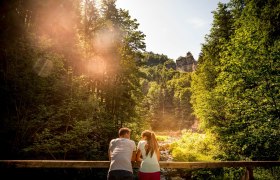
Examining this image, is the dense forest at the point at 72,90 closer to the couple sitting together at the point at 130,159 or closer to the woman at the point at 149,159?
the couple sitting together at the point at 130,159

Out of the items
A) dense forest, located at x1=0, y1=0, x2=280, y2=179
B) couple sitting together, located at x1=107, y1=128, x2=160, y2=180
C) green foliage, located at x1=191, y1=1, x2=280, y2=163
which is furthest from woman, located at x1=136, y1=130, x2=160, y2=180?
green foliage, located at x1=191, y1=1, x2=280, y2=163

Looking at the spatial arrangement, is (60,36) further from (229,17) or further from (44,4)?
(229,17)

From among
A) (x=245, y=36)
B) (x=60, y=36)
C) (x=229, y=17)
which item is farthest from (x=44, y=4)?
(x=229, y=17)

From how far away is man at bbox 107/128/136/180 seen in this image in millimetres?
4930

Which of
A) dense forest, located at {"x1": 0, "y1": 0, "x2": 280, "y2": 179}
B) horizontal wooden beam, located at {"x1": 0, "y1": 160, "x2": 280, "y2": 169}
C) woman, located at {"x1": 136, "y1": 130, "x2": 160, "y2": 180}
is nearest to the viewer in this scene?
woman, located at {"x1": 136, "y1": 130, "x2": 160, "y2": 180}

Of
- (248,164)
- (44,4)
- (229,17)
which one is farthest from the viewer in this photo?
(229,17)

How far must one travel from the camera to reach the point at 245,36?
52.6 feet

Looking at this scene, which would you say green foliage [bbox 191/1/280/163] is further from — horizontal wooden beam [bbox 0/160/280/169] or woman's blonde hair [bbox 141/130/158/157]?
woman's blonde hair [bbox 141/130/158/157]

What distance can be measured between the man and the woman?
0.78ft

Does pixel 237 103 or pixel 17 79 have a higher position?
pixel 17 79

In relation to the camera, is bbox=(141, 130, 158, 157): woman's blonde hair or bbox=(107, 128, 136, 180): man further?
bbox=(141, 130, 158, 157): woman's blonde hair

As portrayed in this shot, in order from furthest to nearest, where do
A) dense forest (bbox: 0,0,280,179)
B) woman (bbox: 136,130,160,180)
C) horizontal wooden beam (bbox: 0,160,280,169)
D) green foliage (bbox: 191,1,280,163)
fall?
green foliage (bbox: 191,1,280,163) < dense forest (bbox: 0,0,280,179) < horizontal wooden beam (bbox: 0,160,280,169) < woman (bbox: 136,130,160,180)

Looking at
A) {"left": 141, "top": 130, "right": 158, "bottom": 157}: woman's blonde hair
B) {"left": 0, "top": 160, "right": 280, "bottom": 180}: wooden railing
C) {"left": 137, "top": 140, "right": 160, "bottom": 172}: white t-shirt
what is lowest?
{"left": 0, "top": 160, "right": 280, "bottom": 180}: wooden railing

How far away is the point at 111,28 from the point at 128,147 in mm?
27948
